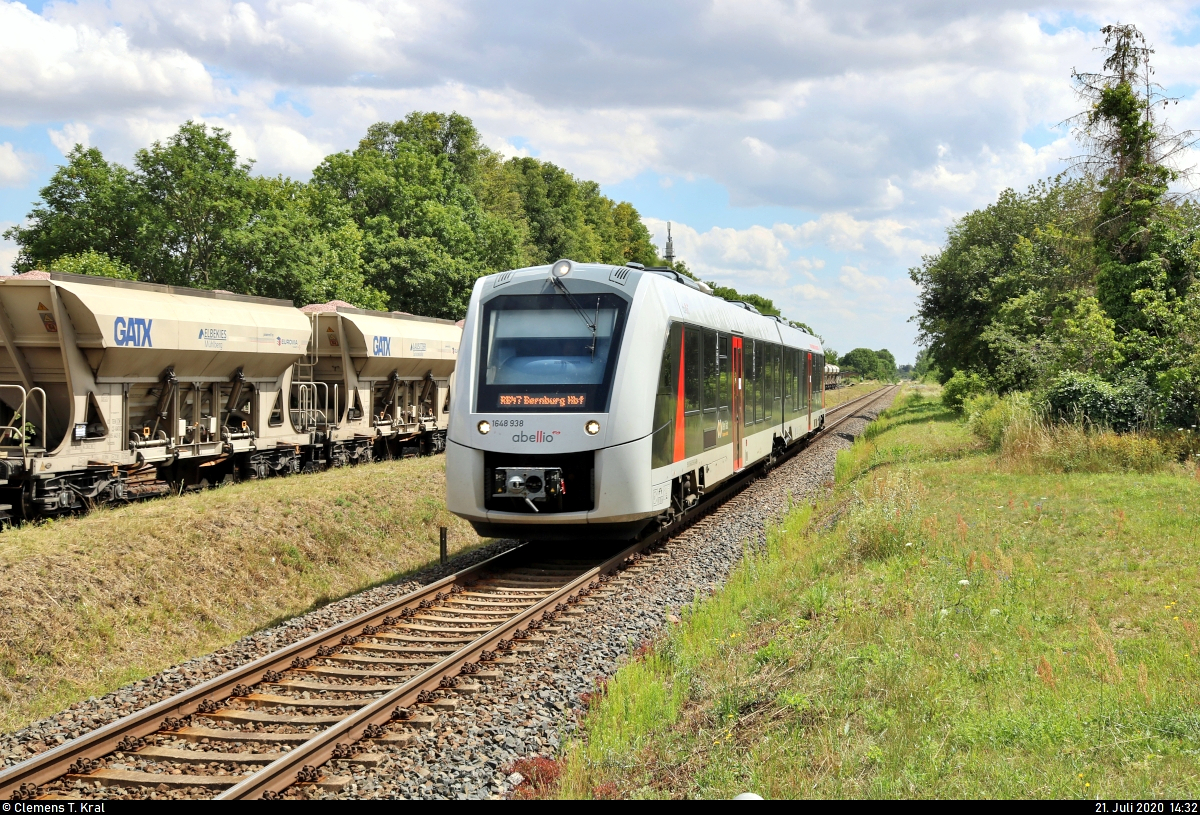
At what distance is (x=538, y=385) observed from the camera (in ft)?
35.6

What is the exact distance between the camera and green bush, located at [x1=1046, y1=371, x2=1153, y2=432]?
17828 millimetres

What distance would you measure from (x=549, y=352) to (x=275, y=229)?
87.9ft

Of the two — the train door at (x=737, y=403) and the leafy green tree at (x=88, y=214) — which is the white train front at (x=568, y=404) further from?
the leafy green tree at (x=88, y=214)

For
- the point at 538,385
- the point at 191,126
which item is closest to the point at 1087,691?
the point at 538,385

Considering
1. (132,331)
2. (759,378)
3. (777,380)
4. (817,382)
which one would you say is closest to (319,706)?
(132,331)

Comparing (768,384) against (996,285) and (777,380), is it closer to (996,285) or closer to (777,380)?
(777,380)

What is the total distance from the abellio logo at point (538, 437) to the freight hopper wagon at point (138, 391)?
268 inches

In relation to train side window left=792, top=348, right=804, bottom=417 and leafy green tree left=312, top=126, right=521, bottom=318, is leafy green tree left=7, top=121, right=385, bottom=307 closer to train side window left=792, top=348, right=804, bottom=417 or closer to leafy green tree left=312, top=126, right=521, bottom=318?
leafy green tree left=312, top=126, right=521, bottom=318

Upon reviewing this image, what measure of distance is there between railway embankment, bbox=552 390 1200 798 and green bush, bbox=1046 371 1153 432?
20.2 feet

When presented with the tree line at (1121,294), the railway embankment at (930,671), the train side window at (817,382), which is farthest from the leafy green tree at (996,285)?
the railway embankment at (930,671)

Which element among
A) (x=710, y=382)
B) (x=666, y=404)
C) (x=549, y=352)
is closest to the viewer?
(x=549, y=352)

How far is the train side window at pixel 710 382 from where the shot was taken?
13562mm

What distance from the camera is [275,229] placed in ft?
113

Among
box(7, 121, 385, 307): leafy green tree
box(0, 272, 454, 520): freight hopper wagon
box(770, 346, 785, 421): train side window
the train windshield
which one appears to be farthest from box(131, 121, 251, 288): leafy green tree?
the train windshield
